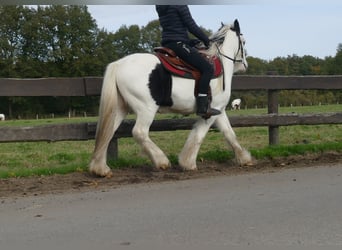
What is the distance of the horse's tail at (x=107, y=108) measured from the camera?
20.2ft

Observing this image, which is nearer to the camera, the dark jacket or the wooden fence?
the dark jacket

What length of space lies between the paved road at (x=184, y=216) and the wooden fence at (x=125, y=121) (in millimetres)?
1514

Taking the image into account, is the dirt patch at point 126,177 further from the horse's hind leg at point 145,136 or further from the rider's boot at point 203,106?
the rider's boot at point 203,106

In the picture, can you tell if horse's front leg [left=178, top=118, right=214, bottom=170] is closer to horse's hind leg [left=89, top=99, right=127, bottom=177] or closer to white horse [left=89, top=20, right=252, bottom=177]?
white horse [left=89, top=20, right=252, bottom=177]

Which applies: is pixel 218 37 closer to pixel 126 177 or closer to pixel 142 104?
pixel 142 104

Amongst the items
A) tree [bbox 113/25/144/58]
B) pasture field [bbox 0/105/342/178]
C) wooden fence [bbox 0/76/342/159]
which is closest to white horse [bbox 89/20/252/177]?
pasture field [bbox 0/105/342/178]

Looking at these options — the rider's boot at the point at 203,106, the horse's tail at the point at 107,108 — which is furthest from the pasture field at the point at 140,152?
the rider's boot at the point at 203,106

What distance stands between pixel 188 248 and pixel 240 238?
472 millimetres

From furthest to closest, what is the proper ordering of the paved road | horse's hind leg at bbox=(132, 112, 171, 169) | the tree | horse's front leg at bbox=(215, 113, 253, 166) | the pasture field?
the tree
horse's front leg at bbox=(215, 113, 253, 166)
the pasture field
horse's hind leg at bbox=(132, 112, 171, 169)
the paved road

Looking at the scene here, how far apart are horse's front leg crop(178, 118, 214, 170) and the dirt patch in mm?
121

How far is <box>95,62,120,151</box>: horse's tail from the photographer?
617 cm

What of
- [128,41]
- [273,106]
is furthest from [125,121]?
[128,41]

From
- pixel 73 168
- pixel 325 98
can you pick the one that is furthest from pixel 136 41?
pixel 73 168

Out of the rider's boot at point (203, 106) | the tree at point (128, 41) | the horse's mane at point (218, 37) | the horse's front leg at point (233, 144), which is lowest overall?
the horse's front leg at point (233, 144)
